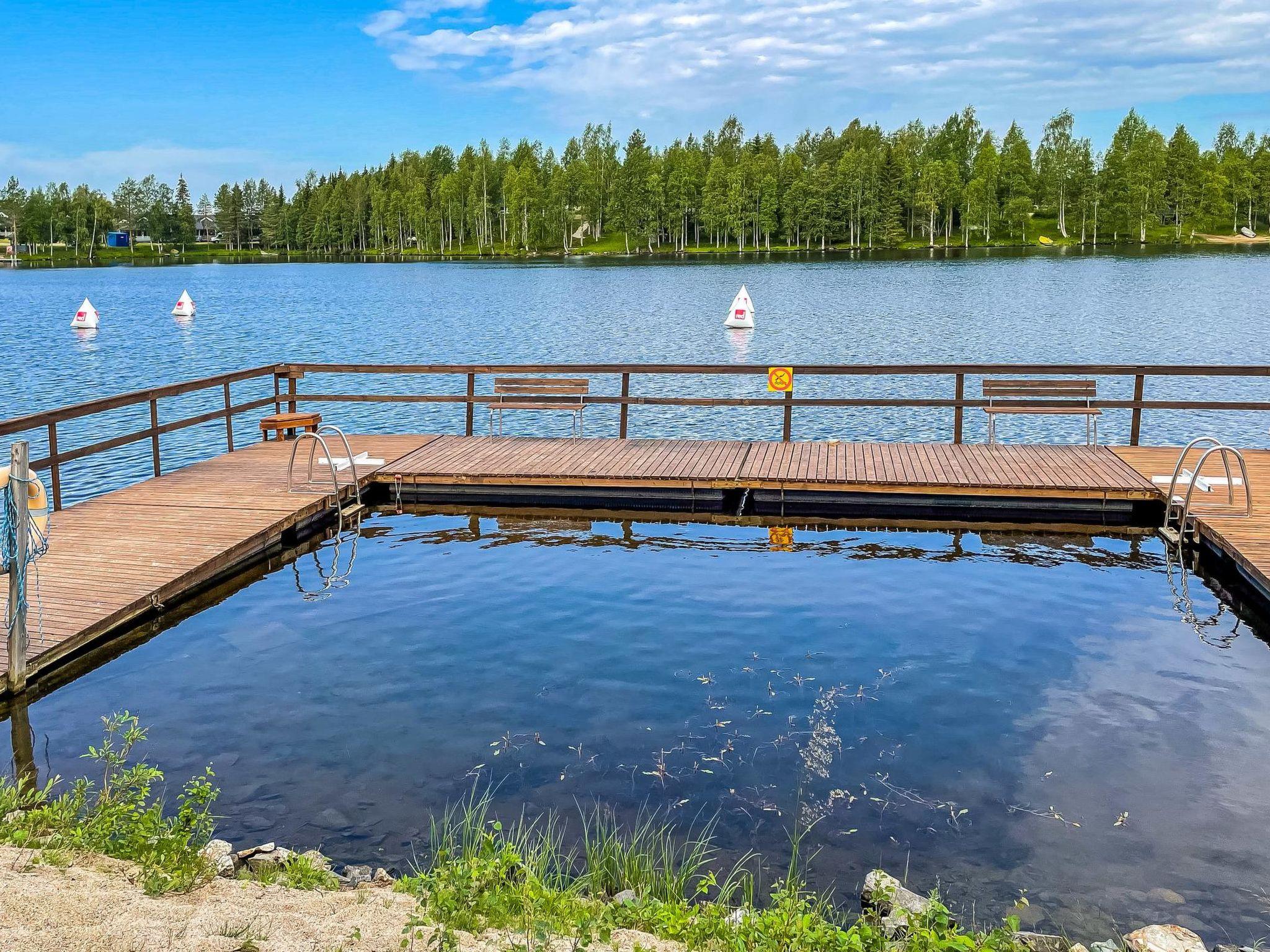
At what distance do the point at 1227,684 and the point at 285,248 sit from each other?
205759mm

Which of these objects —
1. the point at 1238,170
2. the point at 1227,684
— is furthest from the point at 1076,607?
the point at 1238,170

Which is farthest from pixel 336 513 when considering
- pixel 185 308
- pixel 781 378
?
pixel 185 308

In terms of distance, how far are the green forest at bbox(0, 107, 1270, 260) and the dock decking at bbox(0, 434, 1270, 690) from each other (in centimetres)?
12524

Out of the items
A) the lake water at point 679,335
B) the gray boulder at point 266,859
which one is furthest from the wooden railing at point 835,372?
the gray boulder at point 266,859

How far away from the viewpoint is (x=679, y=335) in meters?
45.8

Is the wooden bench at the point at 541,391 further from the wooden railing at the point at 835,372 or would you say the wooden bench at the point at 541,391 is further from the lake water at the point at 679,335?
the lake water at the point at 679,335

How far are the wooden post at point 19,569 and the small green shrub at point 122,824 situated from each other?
129 centimetres

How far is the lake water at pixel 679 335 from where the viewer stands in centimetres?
2347

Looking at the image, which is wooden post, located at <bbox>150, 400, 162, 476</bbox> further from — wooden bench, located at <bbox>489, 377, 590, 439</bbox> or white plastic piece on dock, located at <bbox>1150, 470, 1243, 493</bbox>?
white plastic piece on dock, located at <bbox>1150, 470, 1243, 493</bbox>

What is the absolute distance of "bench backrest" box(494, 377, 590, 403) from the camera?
15.6 meters

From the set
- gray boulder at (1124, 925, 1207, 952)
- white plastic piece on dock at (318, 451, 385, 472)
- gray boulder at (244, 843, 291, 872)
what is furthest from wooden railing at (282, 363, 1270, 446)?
gray boulder at (244, 843, 291, 872)

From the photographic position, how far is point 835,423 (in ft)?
74.0

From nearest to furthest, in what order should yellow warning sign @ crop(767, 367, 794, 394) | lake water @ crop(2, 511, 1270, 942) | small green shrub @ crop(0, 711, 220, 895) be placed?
small green shrub @ crop(0, 711, 220, 895)
lake water @ crop(2, 511, 1270, 942)
yellow warning sign @ crop(767, 367, 794, 394)

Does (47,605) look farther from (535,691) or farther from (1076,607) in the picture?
(1076,607)
